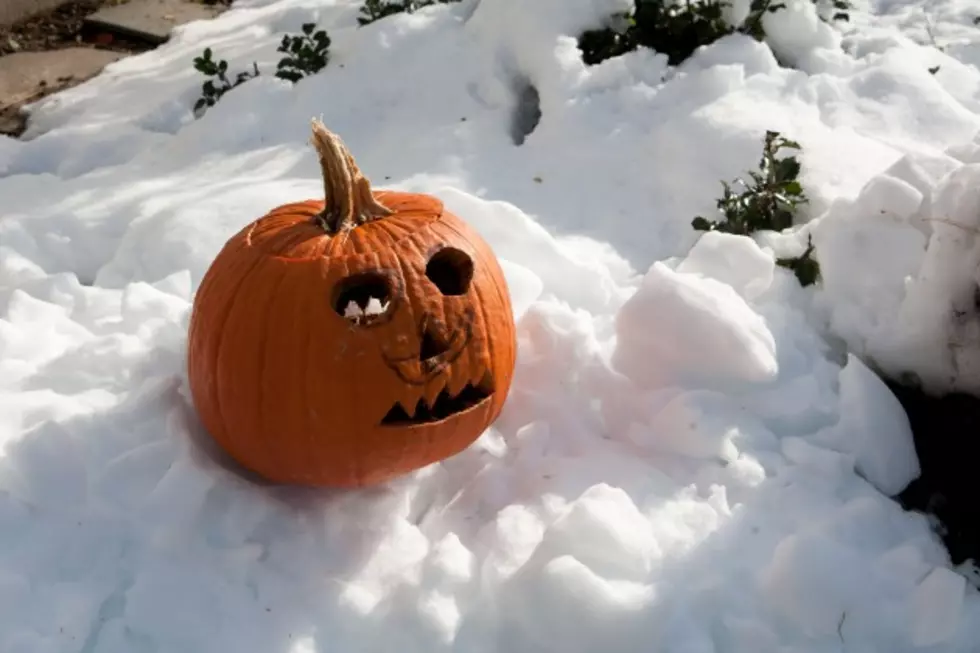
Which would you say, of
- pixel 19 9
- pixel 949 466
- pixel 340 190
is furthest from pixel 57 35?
pixel 949 466

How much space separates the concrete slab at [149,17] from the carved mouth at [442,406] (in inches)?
144

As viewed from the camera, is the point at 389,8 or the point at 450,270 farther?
the point at 389,8

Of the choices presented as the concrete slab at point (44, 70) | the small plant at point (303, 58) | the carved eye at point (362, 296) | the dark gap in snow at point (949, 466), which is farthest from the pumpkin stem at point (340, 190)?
the concrete slab at point (44, 70)

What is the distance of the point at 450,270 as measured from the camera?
1941 millimetres

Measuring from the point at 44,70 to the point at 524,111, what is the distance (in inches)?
99.1

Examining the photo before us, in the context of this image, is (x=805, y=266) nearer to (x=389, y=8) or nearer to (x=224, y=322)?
(x=224, y=322)

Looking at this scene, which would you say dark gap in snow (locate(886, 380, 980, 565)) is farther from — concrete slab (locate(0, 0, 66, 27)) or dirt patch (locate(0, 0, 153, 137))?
concrete slab (locate(0, 0, 66, 27))

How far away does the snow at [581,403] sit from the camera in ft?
5.47

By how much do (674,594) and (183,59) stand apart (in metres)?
3.73

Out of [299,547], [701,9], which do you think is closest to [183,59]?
[701,9]

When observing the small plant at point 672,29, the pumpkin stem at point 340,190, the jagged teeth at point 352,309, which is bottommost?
the small plant at point 672,29

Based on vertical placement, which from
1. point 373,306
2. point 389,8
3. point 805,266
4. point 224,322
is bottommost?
point 805,266

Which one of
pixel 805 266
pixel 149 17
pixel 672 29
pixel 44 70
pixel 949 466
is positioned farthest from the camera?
pixel 149 17

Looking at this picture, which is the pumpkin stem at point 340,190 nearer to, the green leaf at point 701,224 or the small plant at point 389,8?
the green leaf at point 701,224
